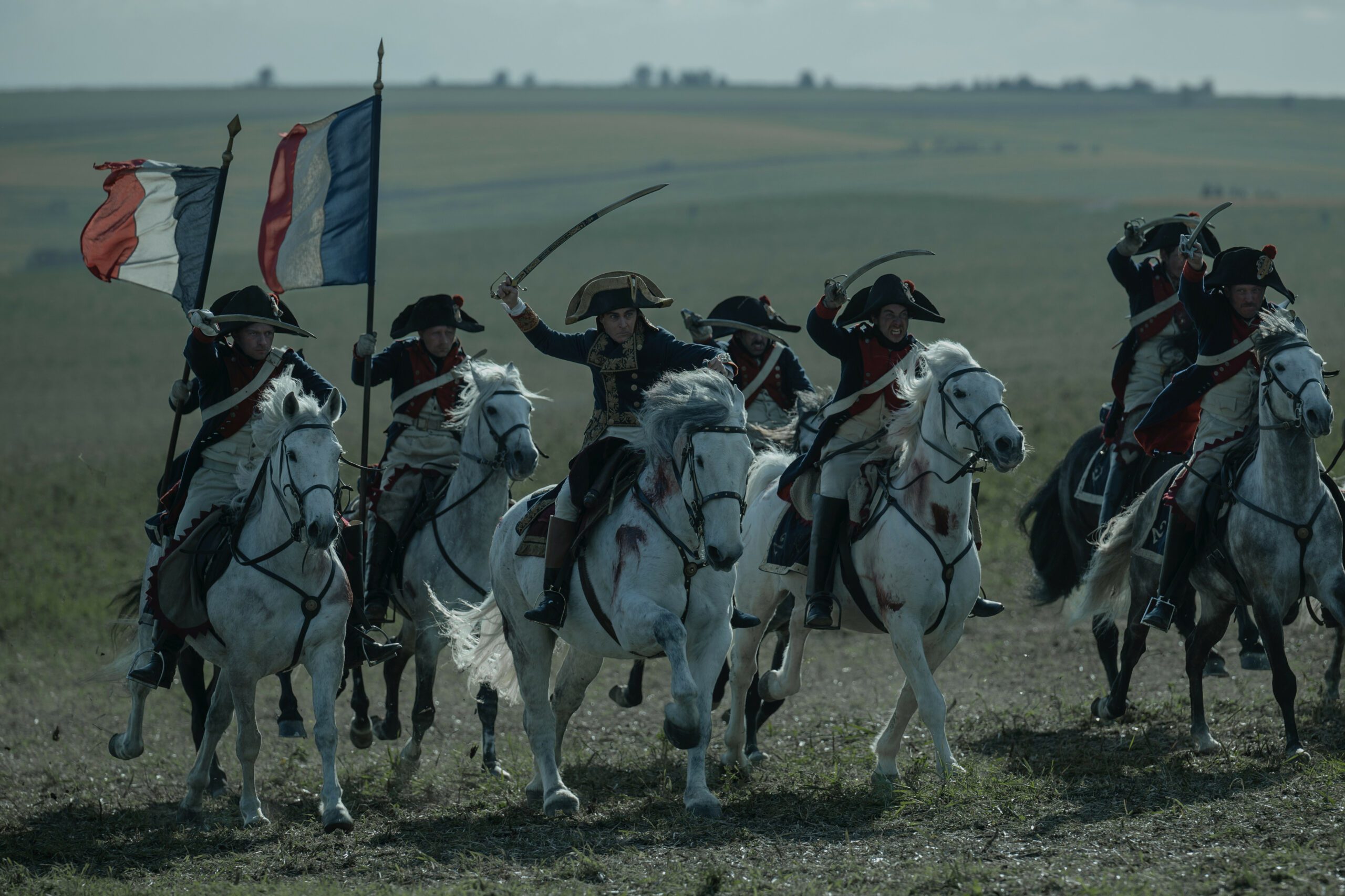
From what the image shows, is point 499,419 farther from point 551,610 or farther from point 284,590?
point 551,610

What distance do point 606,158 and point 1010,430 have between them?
4038 inches

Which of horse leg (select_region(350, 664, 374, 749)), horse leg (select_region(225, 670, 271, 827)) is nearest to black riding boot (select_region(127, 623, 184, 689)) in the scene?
horse leg (select_region(225, 670, 271, 827))

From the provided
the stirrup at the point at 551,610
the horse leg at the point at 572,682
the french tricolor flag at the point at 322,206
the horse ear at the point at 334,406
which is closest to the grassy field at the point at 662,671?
the horse leg at the point at 572,682

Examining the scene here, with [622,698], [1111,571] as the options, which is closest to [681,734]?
[622,698]

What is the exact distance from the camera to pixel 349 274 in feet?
37.2

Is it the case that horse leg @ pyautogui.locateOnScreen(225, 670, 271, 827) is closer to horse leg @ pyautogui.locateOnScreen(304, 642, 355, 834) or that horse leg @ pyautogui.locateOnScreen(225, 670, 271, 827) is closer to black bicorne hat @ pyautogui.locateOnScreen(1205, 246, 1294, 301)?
horse leg @ pyautogui.locateOnScreen(304, 642, 355, 834)

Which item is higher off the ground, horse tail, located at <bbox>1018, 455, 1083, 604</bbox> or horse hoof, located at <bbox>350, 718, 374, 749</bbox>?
horse tail, located at <bbox>1018, 455, 1083, 604</bbox>

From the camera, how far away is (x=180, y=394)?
401 inches

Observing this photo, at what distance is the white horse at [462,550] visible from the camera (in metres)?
10.7

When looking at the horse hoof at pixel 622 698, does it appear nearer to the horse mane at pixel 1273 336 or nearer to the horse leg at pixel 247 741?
the horse leg at pixel 247 741

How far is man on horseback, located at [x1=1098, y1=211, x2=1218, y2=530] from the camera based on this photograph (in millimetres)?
11695

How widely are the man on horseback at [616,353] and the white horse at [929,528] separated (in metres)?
0.96

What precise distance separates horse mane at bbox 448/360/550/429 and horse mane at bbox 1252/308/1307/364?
16.3 ft

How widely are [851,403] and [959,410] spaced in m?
1.19
